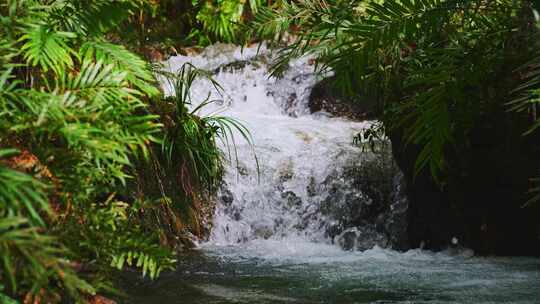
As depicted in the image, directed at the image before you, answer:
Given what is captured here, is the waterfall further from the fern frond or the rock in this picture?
the fern frond

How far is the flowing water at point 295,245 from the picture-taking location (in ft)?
12.2

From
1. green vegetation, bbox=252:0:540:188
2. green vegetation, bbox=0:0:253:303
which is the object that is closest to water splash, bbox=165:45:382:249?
green vegetation, bbox=252:0:540:188

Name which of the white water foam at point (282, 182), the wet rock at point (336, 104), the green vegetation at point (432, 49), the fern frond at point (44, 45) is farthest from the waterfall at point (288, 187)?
the fern frond at point (44, 45)

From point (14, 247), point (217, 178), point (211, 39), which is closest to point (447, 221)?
point (217, 178)

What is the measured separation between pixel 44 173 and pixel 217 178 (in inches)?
91.2

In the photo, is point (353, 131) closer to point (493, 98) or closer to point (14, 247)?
point (493, 98)

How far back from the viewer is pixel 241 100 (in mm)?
9305

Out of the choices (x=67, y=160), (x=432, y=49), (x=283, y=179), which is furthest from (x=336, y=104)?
(x=67, y=160)

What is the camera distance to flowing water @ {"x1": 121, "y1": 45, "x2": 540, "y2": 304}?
3.72 metres

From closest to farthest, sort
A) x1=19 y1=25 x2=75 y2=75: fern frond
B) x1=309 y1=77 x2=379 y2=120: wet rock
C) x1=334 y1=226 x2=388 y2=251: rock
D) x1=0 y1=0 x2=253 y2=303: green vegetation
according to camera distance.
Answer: x1=0 y1=0 x2=253 y2=303: green vegetation → x1=19 y1=25 x2=75 y2=75: fern frond → x1=334 y1=226 x2=388 y2=251: rock → x1=309 y1=77 x2=379 y2=120: wet rock

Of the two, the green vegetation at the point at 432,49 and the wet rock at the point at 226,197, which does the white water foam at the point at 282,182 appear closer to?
the wet rock at the point at 226,197

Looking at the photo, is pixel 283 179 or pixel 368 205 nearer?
pixel 368 205

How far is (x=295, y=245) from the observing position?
561 centimetres

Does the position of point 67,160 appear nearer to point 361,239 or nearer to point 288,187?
point 361,239
